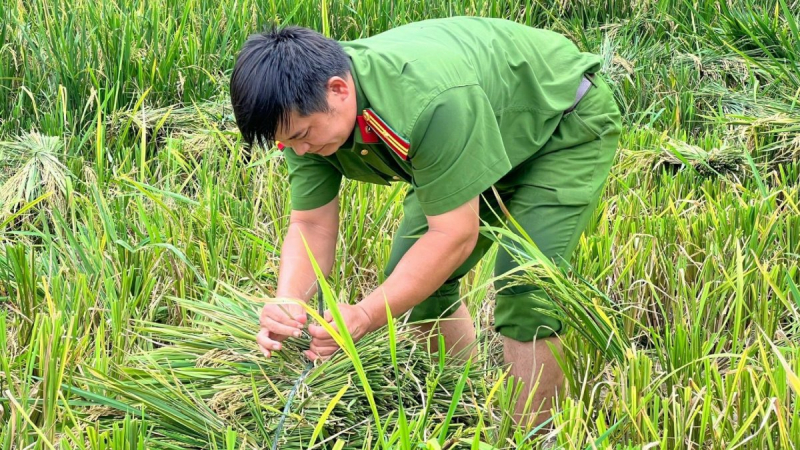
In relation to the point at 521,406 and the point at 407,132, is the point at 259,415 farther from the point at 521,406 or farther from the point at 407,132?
the point at 521,406

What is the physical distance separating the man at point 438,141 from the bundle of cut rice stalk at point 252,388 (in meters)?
0.07

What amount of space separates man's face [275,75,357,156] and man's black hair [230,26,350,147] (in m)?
0.01

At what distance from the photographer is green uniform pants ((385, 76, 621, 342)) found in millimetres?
2014

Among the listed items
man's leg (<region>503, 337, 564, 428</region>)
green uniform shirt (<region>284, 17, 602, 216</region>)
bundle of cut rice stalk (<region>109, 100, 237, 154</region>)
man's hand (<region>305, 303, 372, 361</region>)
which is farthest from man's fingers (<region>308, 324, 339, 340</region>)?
bundle of cut rice stalk (<region>109, 100, 237, 154</region>)

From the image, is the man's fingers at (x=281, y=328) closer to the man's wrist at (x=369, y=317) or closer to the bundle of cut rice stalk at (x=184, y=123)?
the man's wrist at (x=369, y=317)

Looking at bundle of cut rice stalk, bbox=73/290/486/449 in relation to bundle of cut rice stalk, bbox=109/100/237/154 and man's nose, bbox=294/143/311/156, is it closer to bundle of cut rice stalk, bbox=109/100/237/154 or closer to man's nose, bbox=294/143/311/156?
man's nose, bbox=294/143/311/156

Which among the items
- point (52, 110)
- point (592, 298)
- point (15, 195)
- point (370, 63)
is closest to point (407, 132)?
point (370, 63)

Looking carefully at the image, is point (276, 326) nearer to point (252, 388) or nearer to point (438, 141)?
point (252, 388)

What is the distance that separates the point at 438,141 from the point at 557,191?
0.39 m

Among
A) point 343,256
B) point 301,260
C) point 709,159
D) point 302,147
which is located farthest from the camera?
point 709,159

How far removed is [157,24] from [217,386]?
2.17 metres

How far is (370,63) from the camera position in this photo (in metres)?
1.79

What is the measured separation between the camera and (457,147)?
171 centimetres

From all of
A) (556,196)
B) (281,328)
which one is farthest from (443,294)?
(281,328)
